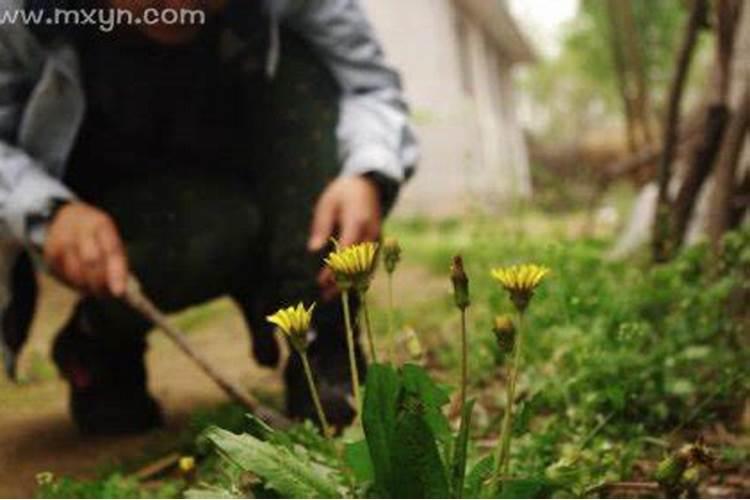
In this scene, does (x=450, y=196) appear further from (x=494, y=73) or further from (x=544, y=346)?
(x=544, y=346)

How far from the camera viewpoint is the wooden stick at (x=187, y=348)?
1.49 m

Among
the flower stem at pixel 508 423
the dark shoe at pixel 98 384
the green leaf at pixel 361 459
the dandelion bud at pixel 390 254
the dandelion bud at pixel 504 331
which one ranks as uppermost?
the dandelion bud at pixel 390 254

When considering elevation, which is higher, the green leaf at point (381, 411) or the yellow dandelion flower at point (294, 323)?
the yellow dandelion flower at point (294, 323)

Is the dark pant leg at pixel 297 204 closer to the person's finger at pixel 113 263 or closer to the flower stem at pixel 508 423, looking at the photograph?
the person's finger at pixel 113 263

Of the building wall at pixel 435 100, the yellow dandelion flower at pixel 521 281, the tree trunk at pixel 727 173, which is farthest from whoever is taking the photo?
the building wall at pixel 435 100

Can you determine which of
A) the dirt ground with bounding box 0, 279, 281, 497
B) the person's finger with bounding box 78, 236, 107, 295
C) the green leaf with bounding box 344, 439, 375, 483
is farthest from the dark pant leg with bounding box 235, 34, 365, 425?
the green leaf with bounding box 344, 439, 375, 483

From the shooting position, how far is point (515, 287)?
0.92m

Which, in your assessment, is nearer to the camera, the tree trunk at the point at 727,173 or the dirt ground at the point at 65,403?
the dirt ground at the point at 65,403

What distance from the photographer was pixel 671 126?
257 centimetres

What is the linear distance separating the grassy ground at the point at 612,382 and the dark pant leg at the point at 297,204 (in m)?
0.16

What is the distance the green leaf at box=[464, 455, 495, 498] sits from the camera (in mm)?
1053

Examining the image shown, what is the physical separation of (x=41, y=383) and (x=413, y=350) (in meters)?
1.72

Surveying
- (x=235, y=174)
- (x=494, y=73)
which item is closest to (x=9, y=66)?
(x=235, y=174)

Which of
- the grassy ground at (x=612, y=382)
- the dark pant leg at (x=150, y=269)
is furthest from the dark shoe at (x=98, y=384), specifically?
the grassy ground at (x=612, y=382)
